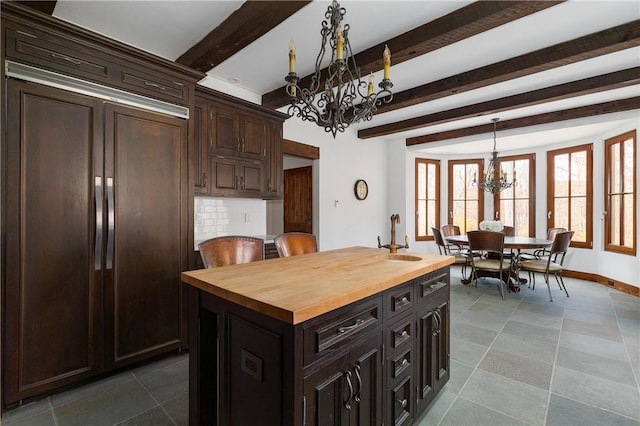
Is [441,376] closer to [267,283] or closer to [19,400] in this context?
[267,283]

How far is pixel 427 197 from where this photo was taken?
6.63 meters

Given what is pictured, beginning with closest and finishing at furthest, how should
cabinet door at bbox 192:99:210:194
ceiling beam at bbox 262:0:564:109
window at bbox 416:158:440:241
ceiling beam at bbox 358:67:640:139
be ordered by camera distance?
ceiling beam at bbox 262:0:564:109 < cabinet door at bbox 192:99:210:194 < ceiling beam at bbox 358:67:640:139 < window at bbox 416:158:440:241

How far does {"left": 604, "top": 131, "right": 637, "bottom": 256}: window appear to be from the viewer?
431 centimetres

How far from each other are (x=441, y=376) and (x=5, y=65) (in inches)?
125

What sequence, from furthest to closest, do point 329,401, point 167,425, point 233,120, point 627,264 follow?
point 627,264
point 233,120
point 167,425
point 329,401

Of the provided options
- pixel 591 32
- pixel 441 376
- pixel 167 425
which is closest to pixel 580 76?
pixel 591 32

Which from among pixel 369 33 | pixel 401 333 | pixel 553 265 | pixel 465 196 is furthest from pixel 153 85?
pixel 465 196

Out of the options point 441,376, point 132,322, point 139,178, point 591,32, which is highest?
point 591,32

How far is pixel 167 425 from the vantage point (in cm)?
170

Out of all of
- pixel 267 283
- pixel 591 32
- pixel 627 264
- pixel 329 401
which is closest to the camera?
pixel 329 401

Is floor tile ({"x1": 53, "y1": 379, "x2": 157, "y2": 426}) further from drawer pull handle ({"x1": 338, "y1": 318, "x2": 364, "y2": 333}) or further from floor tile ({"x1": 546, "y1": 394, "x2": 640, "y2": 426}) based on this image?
floor tile ({"x1": 546, "y1": 394, "x2": 640, "y2": 426})

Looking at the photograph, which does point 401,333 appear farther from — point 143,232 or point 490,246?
point 490,246

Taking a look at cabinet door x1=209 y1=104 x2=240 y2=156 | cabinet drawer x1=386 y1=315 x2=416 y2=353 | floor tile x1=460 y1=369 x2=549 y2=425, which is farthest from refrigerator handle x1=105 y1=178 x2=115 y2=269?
floor tile x1=460 y1=369 x2=549 y2=425

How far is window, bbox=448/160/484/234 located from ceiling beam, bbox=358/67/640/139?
229cm
